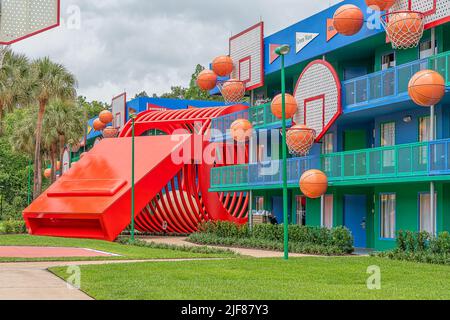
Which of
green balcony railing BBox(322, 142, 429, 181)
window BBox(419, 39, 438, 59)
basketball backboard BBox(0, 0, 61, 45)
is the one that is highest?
window BBox(419, 39, 438, 59)

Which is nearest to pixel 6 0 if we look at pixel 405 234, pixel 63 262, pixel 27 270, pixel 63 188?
pixel 27 270

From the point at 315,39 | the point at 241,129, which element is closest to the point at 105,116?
the point at 241,129

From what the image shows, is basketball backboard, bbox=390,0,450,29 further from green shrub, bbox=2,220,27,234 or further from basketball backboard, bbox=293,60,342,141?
green shrub, bbox=2,220,27,234

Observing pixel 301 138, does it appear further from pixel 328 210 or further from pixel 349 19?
pixel 349 19

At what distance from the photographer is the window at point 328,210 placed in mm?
31781

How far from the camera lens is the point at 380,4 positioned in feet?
85.0

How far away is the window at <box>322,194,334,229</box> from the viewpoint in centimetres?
3178

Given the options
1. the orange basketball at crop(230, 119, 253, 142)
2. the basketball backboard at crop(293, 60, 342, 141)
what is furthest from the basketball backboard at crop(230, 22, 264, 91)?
the basketball backboard at crop(293, 60, 342, 141)

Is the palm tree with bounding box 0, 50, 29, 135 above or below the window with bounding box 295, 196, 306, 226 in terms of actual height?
above

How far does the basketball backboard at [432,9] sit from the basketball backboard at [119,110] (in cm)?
3669

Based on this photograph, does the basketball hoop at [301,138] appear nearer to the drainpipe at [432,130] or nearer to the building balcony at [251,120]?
the building balcony at [251,120]

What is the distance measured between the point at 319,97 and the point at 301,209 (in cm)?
683

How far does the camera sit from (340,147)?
31625 mm

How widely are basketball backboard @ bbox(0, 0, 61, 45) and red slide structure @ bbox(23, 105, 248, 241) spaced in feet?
74.1
